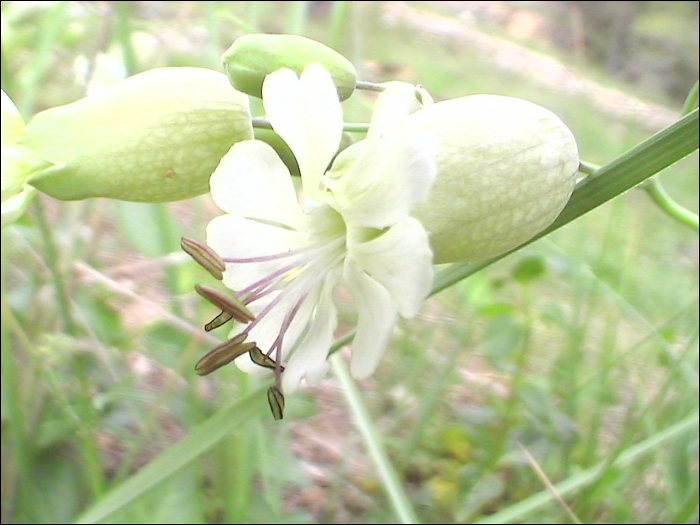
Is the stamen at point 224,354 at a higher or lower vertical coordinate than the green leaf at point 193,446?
higher

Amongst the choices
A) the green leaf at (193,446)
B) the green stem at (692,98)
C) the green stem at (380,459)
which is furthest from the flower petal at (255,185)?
the green stem at (380,459)

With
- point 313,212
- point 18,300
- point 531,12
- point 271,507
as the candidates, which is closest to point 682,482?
point 271,507

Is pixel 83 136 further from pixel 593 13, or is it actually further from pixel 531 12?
pixel 593 13

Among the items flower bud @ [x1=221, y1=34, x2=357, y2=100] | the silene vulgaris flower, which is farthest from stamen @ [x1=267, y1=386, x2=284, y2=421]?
flower bud @ [x1=221, y1=34, x2=357, y2=100]

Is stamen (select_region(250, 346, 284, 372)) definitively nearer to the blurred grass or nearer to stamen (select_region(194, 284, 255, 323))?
stamen (select_region(194, 284, 255, 323))

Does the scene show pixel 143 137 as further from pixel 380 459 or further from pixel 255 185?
pixel 380 459

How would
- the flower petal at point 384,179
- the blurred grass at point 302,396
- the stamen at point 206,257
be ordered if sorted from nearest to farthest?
1. the flower petal at point 384,179
2. the stamen at point 206,257
3. the blurred grass at point 302,396

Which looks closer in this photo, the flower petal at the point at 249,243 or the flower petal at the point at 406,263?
the flower petal at the point at 406,263

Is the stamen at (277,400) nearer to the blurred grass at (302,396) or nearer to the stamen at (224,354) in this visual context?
the stamen at (224,354)
